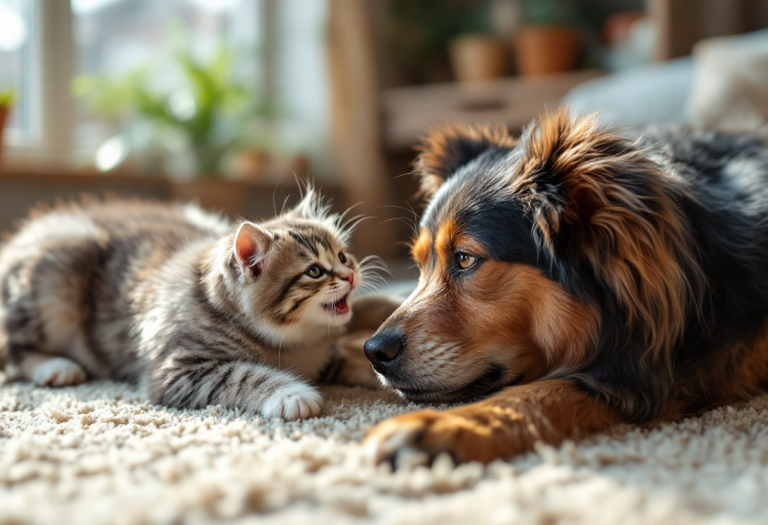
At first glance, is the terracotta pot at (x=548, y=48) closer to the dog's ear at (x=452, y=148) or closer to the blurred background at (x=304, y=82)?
the blurred background at (x=304, y=82)

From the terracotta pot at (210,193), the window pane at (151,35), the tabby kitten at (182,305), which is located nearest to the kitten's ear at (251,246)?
the tabby kitten at (182,305)

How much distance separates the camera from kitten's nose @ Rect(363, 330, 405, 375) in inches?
55.7

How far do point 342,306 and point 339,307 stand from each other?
0.01m

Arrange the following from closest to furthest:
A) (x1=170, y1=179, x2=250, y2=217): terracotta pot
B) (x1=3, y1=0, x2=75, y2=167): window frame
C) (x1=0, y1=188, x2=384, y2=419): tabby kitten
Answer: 1. (x1=0, y1=188, x2=384, y2=419): tabby kitten
2. (x1=3, y1=0, x2=75, y2=167): window frame
3. (x1=170, y1=179, x2=250, y2=217): terracotta pot

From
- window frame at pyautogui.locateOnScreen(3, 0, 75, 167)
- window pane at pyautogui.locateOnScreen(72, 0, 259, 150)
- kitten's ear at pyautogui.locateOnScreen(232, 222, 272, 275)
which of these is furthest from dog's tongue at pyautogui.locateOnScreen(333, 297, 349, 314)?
window pane at pyautogui.locateOnScreen(72, 0, 259, 150)

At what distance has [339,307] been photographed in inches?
67.5

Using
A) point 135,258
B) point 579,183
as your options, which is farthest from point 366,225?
point 579,183

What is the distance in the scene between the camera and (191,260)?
1.82m

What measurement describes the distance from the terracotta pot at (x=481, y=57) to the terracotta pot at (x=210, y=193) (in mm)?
1911

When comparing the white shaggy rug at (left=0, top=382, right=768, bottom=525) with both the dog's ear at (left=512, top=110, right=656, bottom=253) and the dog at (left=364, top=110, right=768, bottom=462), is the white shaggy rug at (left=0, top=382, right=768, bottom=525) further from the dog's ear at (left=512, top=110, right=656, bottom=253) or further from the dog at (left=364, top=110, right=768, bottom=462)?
the dog's ear at (left=512, top=110, right=656, bottom=253)

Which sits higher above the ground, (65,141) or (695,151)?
(65,141)

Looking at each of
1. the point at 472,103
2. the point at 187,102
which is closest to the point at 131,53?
the point at 187,102

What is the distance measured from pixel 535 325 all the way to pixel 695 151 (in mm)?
782

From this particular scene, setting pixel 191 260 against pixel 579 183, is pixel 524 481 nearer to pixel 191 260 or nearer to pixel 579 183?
pixel 579 183
